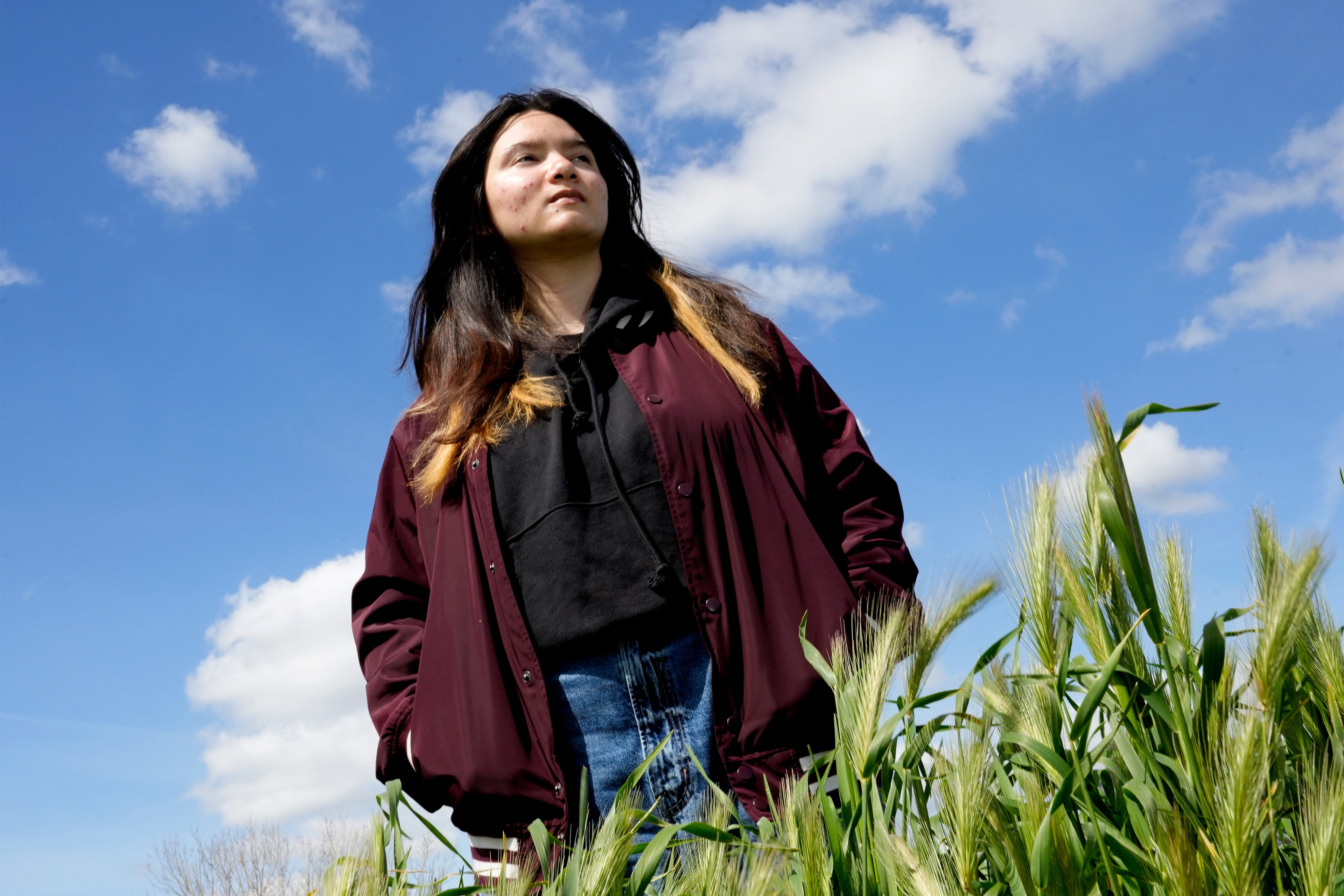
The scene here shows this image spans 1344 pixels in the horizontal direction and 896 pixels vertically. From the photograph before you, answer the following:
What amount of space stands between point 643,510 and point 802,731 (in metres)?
0.43

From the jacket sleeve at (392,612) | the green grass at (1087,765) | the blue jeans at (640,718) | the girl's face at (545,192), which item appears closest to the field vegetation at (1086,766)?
the green grass at (1087,765)

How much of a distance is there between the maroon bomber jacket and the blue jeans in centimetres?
3

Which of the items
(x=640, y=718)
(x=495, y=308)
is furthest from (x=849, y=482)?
(x=495, y=308)

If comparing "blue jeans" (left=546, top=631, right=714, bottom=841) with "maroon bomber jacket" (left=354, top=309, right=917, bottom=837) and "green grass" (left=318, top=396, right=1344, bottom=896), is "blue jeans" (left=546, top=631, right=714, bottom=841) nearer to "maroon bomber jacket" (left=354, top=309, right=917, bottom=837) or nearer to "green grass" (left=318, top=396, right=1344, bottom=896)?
"maroon bomber jacket" (left=354, top=309, right=917, bottom=837)

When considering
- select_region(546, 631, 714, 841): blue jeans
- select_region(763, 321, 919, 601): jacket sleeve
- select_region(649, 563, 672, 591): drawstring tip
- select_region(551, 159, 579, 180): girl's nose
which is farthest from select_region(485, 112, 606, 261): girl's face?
select_region(546, 631, 714, 841): blue jeans

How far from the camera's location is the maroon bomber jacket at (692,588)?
1586 millimetres

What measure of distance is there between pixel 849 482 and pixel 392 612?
0.87 metres

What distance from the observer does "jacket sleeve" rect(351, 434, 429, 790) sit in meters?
1.80

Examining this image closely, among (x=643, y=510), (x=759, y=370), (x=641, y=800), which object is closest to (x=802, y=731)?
(x=641, y=800)

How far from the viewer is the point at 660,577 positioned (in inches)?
63.7

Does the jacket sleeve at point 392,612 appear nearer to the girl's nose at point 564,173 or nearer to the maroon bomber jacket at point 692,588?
the maroon bomber jacket at point 692,588

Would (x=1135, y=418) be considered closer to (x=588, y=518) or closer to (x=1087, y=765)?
(x=1087, y=765)

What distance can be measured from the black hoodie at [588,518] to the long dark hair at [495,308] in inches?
2.8

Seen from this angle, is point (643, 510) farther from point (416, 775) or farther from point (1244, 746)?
point (1244, 746)
